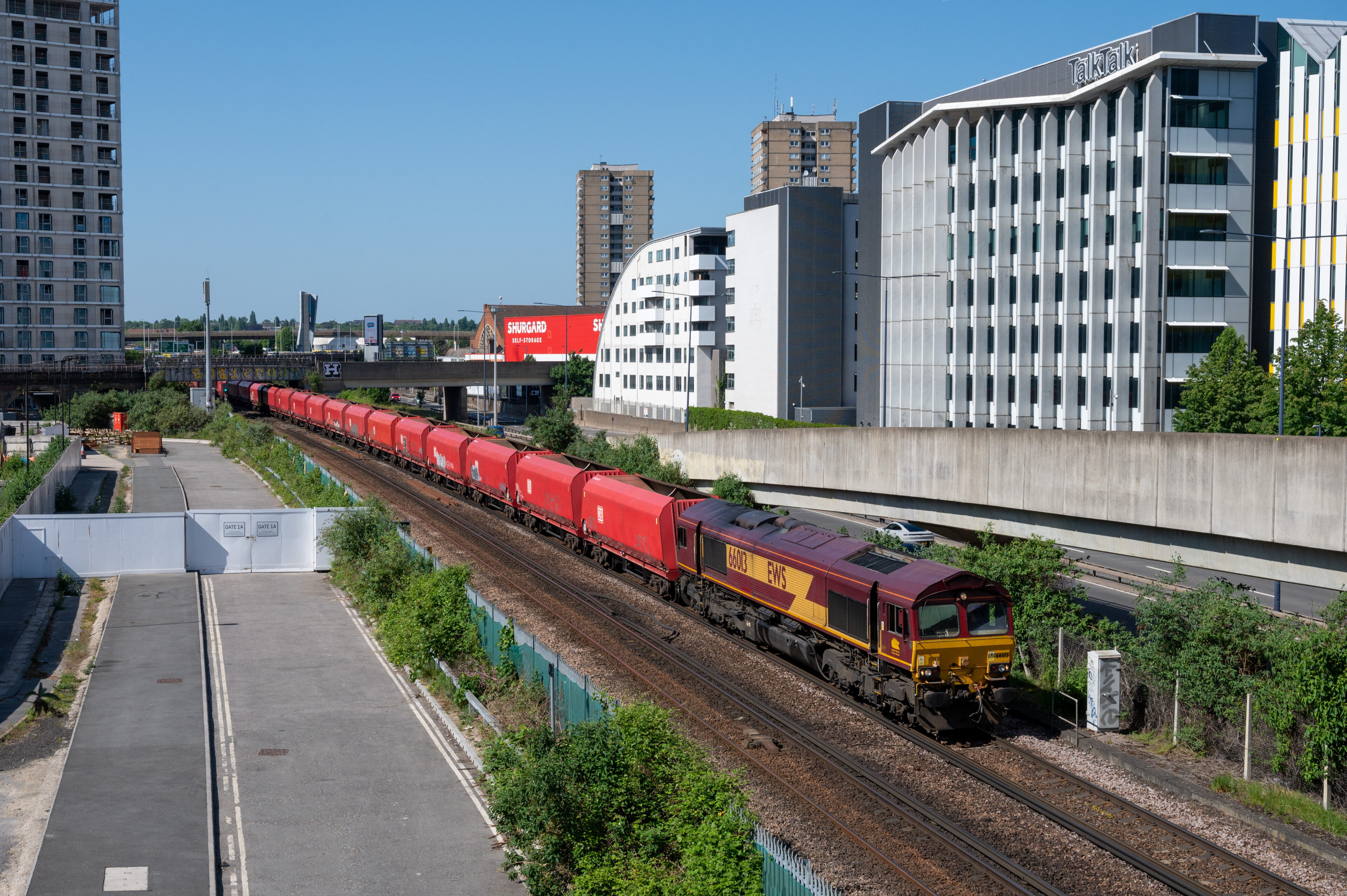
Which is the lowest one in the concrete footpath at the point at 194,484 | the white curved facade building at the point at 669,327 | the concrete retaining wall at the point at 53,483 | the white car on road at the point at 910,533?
the white car on road at the point at 910,533

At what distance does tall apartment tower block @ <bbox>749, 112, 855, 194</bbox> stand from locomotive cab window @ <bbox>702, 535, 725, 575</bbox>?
164604mm

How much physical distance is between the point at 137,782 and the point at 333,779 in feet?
11.2

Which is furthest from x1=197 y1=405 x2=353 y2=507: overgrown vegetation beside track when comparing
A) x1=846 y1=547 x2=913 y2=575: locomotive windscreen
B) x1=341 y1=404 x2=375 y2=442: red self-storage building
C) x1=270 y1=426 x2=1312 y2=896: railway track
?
x1=270 y1=426 x2=1312 y2=896: railway track

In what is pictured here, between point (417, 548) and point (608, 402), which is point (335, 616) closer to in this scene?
point (417, 548)

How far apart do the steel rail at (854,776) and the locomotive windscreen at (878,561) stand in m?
3.78

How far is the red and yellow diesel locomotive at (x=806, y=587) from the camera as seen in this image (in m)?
22.3

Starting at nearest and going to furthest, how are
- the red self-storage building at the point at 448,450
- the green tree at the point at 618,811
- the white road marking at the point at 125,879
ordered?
the green tree at the point at 618,811
the white road marking at the point at 125,879
the red self-storage building at the point at 448,450

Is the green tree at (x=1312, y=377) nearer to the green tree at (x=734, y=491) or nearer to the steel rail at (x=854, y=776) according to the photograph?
the green tree at (x=734, y=491)

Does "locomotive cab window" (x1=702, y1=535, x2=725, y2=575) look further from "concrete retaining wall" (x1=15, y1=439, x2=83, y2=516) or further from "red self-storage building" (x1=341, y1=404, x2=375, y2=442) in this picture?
"red self-storage building" (x1=341, y1=404, x2=375, y2=442)

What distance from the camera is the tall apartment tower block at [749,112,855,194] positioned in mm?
190000

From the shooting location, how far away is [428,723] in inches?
948

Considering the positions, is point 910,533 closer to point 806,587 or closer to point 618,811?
point 806,587

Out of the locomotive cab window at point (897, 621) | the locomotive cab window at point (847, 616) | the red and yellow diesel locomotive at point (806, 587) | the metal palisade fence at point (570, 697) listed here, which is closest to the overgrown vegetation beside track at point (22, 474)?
the metal palisade fence at point (570, 697)

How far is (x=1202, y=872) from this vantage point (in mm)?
16891
